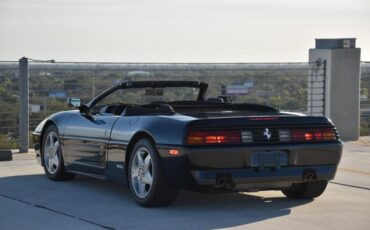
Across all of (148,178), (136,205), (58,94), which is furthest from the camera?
(58,94)

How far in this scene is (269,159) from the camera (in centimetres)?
780

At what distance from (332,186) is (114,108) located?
2.58 meters

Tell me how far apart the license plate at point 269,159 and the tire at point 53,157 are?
289 cm

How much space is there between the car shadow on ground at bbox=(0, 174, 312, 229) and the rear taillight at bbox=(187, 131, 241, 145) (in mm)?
631

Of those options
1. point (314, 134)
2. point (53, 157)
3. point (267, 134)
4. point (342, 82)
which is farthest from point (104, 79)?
point (267, 134)

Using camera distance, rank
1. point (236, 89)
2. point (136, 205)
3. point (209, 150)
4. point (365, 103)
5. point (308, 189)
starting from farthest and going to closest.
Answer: point (365, 103), point (236, 89), point (308, 189), point (136, 205), point (209, 150)

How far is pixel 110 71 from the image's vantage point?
17.2m

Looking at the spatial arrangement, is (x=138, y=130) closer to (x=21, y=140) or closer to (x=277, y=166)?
(x=277, y=166)

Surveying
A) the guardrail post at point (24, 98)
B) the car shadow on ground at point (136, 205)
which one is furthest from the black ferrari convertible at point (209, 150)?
the guardrail post at point (24, 98)

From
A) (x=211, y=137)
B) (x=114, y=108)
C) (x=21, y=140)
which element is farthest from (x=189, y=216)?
(x=21, y=140)

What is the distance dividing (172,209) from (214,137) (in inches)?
31.2

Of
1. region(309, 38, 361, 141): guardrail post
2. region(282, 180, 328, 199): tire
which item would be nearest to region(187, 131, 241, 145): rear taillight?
region(282, 180, 328, 199): tire

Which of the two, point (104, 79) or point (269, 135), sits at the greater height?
point (104, 79)

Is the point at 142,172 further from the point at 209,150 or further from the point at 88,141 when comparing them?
the point at 88,141
